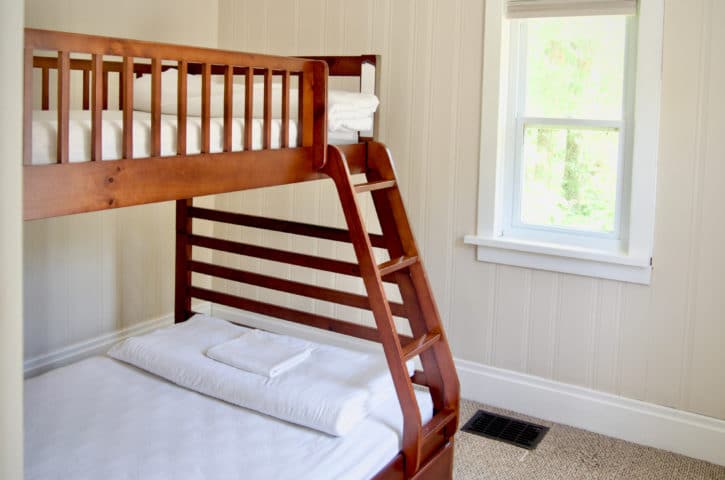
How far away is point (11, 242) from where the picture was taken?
1.05 meters

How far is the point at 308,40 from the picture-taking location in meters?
3.62

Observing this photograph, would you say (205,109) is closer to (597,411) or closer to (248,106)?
(248,106)

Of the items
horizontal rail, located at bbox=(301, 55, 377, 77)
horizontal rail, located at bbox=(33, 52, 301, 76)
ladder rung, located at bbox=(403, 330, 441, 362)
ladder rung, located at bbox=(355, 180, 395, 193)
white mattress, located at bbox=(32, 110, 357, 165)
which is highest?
horizontal rail, located at bbox=(301, 55, 377, 77)

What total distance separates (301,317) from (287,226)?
1.16 ft

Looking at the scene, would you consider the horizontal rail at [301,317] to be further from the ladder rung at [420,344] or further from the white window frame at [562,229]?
the white window frame at [562,229]

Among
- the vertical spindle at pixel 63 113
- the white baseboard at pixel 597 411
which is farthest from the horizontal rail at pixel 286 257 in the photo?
the vertical spindle at pixel 63 113

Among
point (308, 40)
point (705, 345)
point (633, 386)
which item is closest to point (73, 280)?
point (308, 40)

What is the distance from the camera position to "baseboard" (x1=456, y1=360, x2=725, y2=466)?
9.23 ft

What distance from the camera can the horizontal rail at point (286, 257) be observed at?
8.90 ft

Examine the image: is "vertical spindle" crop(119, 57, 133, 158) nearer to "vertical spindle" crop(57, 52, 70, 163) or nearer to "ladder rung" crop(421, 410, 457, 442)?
"vertical spindle" crop(57, 52, 70, 163)

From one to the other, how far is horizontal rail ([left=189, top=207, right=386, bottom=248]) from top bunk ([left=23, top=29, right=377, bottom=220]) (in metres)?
0.28

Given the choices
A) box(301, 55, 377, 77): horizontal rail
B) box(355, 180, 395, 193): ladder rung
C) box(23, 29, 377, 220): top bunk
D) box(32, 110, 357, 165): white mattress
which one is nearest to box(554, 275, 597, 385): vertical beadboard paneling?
box(355, 180, 395, 193): ladder rung

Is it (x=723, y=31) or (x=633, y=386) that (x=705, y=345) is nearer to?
(x=633, y=386)

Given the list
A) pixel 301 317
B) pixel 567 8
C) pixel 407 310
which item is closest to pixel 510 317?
pixel 407 310
